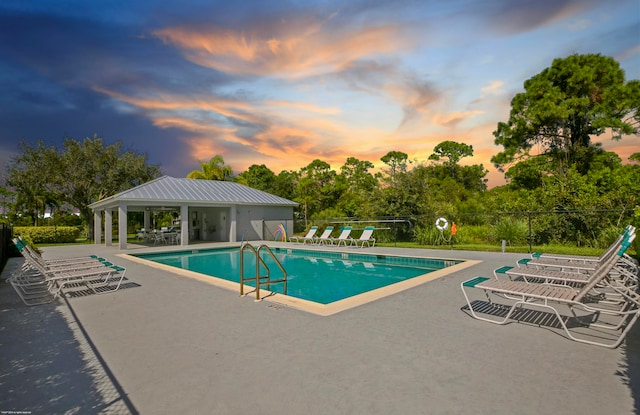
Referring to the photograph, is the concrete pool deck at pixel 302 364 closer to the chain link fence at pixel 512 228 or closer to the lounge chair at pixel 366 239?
the chain link fence at pixel 512 228

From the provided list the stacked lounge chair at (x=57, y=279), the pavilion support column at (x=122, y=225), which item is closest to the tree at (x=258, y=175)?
the pavilion support column at (x=122, y=225)

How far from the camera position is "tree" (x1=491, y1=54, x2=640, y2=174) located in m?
22.6

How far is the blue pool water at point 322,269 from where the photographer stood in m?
8.51

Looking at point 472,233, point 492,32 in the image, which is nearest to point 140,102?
point 492,32

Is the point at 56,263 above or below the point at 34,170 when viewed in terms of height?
below

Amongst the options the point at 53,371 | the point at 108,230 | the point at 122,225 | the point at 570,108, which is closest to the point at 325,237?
the point at 122,225

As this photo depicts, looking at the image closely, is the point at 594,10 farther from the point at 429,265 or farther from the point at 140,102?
the point at 140,102

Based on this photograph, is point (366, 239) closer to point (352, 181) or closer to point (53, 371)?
point (53, 371)

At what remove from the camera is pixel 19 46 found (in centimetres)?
2070

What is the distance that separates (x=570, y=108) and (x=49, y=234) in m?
36.0

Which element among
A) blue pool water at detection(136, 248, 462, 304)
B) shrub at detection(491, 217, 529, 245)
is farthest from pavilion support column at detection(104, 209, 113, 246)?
shrub at detection(491, 217, 529, 245)

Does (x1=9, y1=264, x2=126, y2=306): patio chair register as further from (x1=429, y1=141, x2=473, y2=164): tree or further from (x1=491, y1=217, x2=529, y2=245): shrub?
(x1=429, y1=141, x2=473, y2=164): tree

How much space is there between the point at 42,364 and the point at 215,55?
13.6 metres

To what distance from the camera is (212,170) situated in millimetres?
36375
